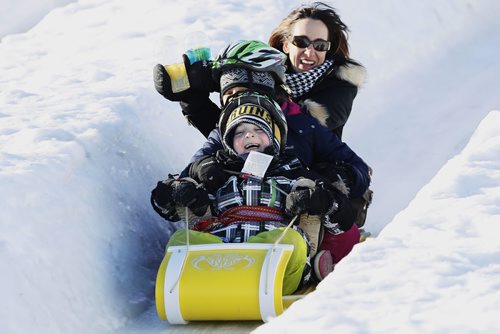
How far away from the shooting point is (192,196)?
390cm

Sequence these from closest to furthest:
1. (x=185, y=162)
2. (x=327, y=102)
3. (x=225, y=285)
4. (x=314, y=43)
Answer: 1. (x=225, y=285)
2. (x=327, y=102)
3. (x=314, y=43)
4. (x=185, y=162)

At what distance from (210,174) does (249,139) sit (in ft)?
0.71

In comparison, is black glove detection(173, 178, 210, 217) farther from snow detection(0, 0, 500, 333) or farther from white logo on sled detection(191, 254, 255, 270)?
snow detection(0, 0, 500, 333)

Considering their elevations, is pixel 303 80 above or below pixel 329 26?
below

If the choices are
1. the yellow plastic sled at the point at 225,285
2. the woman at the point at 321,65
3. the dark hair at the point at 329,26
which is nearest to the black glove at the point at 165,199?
the yellow plastic sled at the point at 225,285

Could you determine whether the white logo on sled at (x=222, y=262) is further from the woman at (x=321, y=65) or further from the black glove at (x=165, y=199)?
the woman at (x=321, y=65)

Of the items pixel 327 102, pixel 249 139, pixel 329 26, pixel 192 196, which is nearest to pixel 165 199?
pixel 192 196

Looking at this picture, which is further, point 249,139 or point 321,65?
point 321,65

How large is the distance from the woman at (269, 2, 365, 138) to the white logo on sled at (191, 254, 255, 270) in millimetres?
1351

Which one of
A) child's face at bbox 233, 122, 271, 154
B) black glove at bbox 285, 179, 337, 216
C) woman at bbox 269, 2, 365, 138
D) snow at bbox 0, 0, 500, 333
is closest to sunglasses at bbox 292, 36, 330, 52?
woman at bbox 269, 2, 365, 138

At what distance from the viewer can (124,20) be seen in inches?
317

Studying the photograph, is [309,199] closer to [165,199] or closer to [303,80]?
[165,199]

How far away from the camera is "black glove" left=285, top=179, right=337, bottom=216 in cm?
383

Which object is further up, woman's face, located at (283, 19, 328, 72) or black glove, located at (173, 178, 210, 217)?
woman's face, located at (283, 19, 328, 72)
